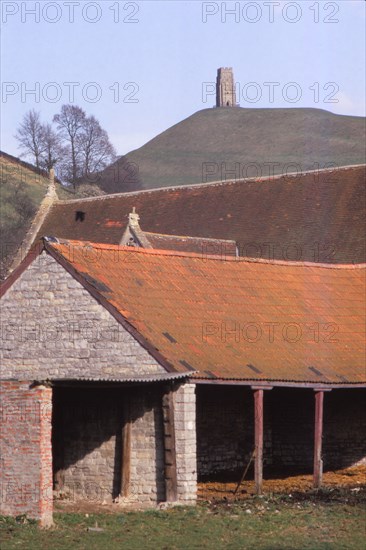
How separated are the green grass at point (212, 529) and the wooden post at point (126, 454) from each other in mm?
1545

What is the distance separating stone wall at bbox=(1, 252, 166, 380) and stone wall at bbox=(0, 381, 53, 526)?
3.33m

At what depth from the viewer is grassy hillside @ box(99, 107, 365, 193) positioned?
99.9 meters

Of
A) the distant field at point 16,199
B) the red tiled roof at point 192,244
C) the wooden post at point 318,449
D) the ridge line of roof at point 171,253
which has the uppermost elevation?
the distant field at point 16,199

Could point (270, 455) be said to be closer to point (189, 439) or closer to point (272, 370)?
point (272, 370)

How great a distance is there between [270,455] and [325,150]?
8299 centimetres

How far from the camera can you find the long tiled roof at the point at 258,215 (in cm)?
3422

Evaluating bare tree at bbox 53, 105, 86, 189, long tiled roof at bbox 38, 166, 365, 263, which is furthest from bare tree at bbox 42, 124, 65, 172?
long tiled roof at bbox 38, 166, 365, 263

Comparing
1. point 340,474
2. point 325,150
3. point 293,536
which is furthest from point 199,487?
point 325,150

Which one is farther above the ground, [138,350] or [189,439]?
[138,350]

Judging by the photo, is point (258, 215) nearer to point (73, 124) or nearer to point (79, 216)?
point (79, 216)

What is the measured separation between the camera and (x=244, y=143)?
110 meters

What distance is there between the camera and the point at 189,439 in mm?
19953

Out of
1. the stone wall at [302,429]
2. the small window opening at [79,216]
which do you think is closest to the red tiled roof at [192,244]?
the small window opening at [79,216]

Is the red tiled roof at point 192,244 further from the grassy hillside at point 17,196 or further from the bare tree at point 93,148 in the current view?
the bare tree at point 93,148
